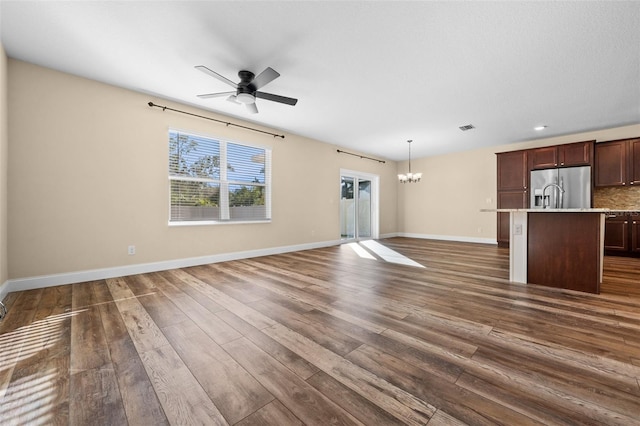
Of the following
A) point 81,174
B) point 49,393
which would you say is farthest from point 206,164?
point 49,393

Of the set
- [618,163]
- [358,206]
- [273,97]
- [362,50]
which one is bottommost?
[358,206]

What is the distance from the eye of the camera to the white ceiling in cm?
225

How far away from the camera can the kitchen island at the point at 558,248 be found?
9.41 feet

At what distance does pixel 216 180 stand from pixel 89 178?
5.55 ft

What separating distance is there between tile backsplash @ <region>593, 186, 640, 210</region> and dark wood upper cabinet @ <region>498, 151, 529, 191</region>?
1.36 m

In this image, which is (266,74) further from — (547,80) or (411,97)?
(547,80)

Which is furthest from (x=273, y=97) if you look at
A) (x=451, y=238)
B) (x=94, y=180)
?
(x=451, y=238)

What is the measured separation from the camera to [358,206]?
7746mm

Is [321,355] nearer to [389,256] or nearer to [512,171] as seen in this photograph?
[389,256]

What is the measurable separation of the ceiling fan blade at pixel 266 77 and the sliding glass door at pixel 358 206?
4.38 metres

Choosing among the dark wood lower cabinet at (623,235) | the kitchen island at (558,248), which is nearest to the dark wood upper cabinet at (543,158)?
the dark wood lower cabinet at (623,235)

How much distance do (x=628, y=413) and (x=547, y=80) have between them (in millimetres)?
3845

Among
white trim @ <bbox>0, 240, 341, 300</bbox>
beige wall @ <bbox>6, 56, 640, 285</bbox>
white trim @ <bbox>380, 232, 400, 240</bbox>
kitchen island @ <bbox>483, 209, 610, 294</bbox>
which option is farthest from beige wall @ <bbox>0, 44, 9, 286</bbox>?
white trim @ <bbox>380, 232, 400, 240</bbox>

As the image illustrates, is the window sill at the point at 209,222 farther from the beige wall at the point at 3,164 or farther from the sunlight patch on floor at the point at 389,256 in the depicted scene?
the sunlight patch on floor at the point at 389,256
